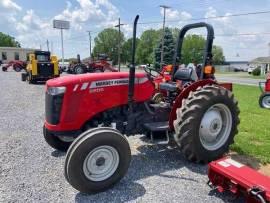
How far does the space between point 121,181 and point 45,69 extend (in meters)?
16.1

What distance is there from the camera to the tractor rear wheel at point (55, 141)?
4.92 metres

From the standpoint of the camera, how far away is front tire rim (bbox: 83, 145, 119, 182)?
3677mm

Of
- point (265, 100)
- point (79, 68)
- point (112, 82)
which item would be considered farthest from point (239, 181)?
point (79, 68)

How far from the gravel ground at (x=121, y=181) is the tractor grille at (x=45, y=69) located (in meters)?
13.3

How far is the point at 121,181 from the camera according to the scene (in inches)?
159

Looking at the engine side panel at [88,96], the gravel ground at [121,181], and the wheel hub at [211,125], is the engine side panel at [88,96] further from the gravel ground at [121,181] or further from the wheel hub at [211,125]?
the wheel hub at [211,125]

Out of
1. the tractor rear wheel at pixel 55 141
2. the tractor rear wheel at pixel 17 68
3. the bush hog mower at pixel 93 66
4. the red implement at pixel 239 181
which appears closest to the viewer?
the red implement at pixel 239 181

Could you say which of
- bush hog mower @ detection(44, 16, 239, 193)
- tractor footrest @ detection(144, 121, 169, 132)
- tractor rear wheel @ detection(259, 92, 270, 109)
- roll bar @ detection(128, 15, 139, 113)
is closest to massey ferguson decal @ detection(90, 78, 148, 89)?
bush hog mower @ detection(44, 16, 239, 193)

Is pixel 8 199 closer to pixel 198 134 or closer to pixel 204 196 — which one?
pixel 204 196

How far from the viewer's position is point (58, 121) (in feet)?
13.6

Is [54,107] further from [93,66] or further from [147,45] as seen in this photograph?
[147,45]

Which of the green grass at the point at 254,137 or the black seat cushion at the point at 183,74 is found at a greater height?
the black seat cushion at the point at 183,74

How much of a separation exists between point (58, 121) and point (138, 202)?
4.93ft

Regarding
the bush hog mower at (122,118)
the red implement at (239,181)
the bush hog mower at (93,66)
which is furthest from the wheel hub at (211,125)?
the bush hog mower at (93,66)
